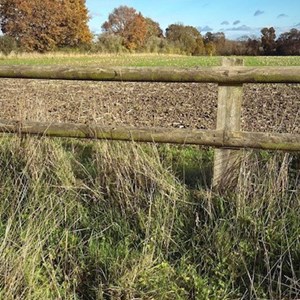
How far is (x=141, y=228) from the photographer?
3.14 metres

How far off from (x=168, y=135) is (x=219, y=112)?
461mm

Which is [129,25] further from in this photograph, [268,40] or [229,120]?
[229,120]

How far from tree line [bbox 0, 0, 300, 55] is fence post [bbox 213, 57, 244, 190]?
1861 inches

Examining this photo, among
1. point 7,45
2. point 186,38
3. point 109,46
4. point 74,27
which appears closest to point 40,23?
point 74,27

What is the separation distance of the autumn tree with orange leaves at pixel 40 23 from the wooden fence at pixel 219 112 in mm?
54462

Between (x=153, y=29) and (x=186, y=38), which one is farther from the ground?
(x=153, y=29)

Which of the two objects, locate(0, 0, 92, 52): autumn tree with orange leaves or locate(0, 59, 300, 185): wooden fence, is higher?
locate(0, 0, 92, 52): autumn tree with orange leaves

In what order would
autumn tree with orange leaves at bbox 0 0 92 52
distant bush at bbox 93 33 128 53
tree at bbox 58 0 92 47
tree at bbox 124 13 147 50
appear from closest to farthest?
distant bush at bbox 93 33 128 53
autumn tree with orange leaves at bbox 0 0 92 52
tree at bbox 58 0 92 47
tree at bbox 124 13 147 50

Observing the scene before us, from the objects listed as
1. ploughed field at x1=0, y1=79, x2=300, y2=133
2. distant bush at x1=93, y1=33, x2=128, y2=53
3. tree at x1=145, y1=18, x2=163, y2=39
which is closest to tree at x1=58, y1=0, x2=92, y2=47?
distant bush at x1=93, y1=33, x2=128, y2=53

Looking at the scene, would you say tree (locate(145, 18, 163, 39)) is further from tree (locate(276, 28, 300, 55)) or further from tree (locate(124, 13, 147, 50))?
tree (locate(276, 28, 300, 55))

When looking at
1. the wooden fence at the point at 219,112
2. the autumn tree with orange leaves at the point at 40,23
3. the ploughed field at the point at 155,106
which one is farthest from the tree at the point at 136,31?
the wooden fence at the point at 219,112

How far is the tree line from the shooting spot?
5681 cm

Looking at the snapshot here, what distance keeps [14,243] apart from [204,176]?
72.4 inches

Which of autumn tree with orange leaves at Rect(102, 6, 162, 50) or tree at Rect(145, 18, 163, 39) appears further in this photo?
tree at Rect(145, 18, 163, 39)
